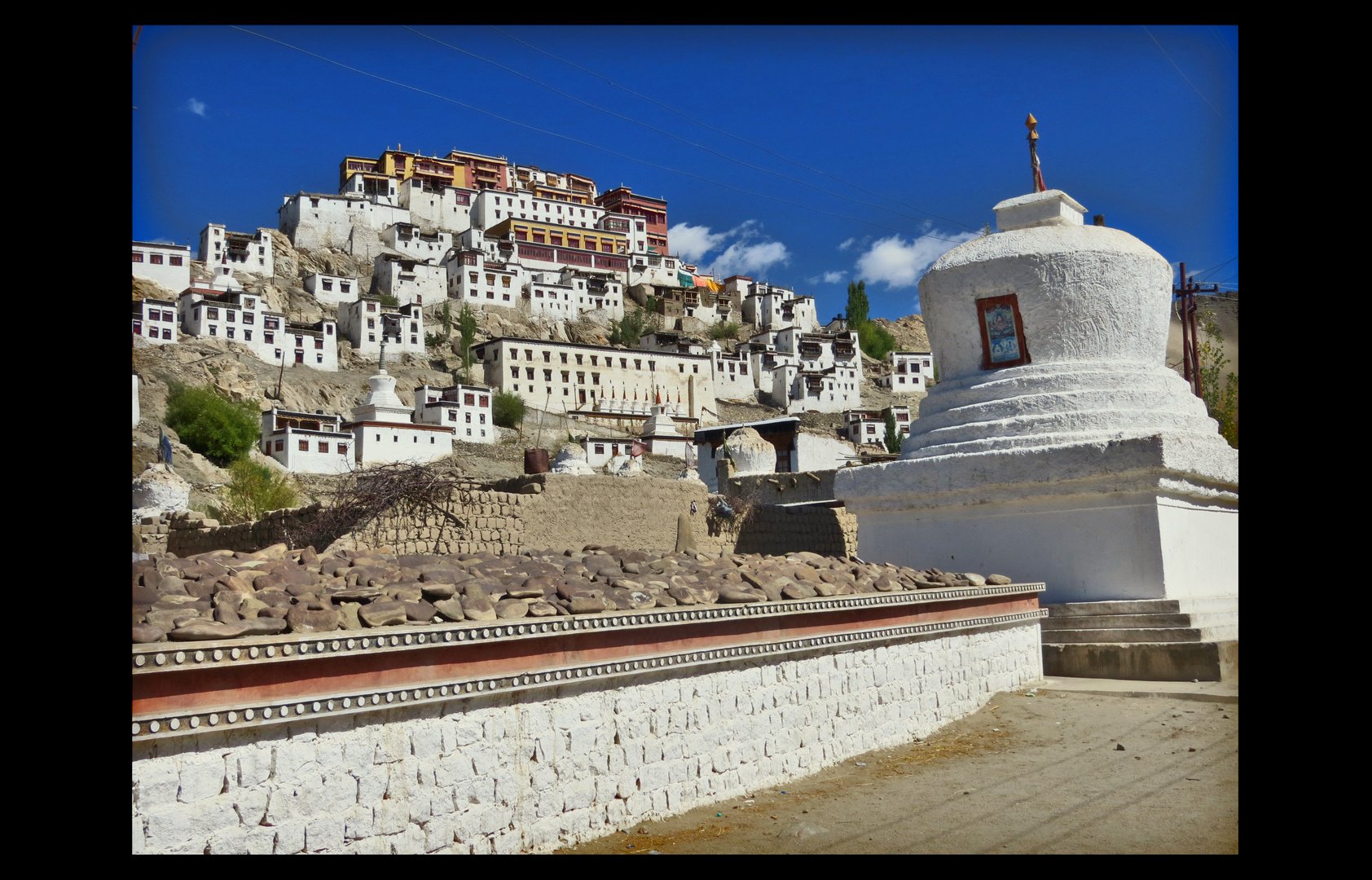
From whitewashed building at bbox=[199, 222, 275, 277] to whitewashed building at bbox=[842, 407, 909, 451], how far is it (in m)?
34.8

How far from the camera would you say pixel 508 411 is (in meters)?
56.1

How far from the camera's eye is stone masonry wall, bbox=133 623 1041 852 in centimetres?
318

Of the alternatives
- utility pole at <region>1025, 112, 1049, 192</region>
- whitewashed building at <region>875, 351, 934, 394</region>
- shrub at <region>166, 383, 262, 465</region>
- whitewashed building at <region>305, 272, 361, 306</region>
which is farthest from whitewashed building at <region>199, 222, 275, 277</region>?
utility pole at <region>1025, 112, 1049, 192</region>

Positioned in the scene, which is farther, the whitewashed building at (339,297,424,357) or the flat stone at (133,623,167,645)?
the whitewashed building at (339,297,424,357)

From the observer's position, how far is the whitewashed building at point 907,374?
71562 mm

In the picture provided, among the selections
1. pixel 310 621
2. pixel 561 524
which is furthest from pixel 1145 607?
pixel 561 524

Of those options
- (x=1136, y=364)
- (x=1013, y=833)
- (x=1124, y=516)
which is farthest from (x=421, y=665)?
(x=1136, y=364)

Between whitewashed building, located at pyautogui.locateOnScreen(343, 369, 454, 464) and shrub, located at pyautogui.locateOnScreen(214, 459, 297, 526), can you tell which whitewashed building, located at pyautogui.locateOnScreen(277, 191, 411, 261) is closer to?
whitewashed building, located at pyautogui.locateOnScreen(343, 369, 454, 464)

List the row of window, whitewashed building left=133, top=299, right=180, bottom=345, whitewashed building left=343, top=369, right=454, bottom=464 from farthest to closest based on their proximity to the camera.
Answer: the row of window → whitewashed building left=133, top=299, right=180, bottom=345 → whitewashed building left=343, top=369, right=454, bottom=464

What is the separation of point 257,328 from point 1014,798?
5597 cm

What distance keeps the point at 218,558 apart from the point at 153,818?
2.28m

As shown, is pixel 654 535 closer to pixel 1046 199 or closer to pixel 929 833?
pixel 1046 199

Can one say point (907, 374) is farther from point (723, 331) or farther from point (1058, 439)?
point (1058, 439)
